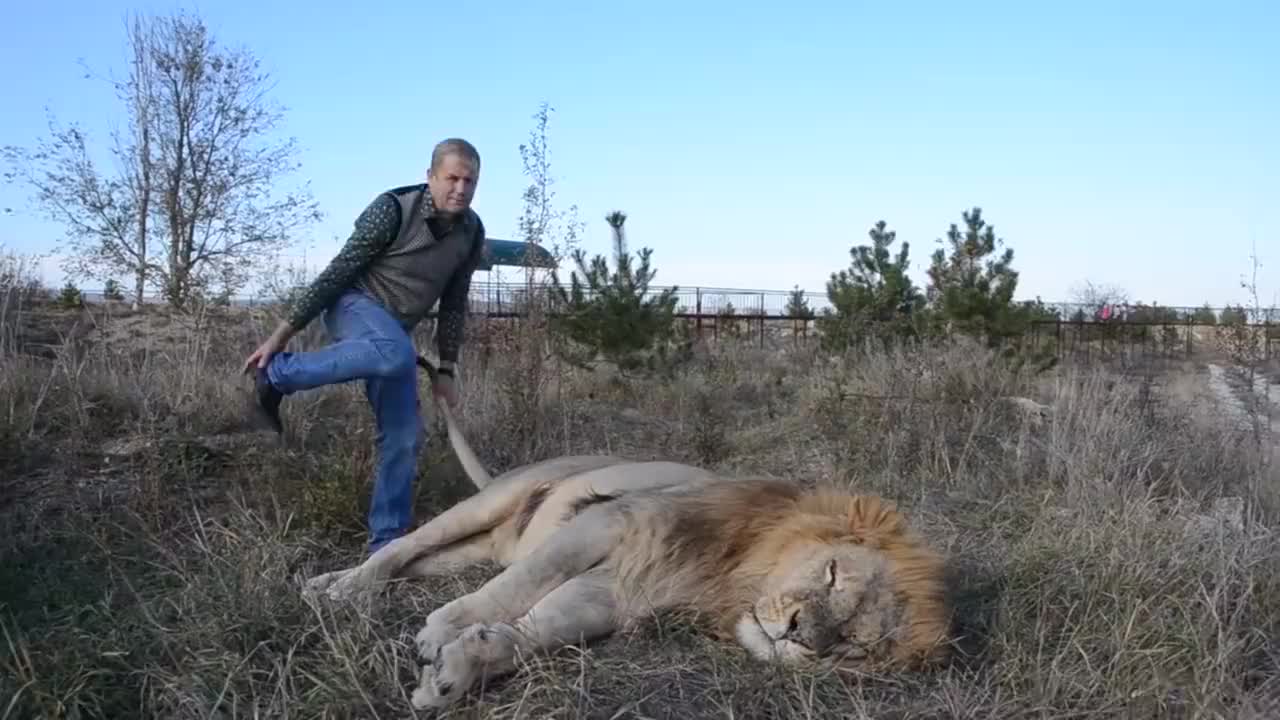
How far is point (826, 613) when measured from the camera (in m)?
3.04

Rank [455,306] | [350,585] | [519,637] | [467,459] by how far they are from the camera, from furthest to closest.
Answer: [455,306]
[467,459]
[350,585]
[519,637]

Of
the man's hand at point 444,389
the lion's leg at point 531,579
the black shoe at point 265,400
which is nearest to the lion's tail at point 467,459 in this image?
the man's hand at point 444,389

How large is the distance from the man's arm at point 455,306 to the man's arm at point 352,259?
0.44 meters

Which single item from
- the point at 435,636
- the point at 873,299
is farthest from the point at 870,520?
the point at 873,299

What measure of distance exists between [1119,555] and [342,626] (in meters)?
2.76

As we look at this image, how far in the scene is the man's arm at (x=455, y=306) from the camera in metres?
5.01

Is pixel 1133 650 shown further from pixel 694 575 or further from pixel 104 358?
pixel 104 358

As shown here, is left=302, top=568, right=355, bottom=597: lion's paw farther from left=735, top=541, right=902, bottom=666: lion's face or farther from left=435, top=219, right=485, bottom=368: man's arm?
left=435, top=219, right=485, bottom=368: man's arm

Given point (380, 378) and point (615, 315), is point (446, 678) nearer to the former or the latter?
point (380, 378)

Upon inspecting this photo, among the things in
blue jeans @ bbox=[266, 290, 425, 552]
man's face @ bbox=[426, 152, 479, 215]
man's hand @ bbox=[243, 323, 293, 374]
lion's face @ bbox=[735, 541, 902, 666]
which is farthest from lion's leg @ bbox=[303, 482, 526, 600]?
lion's face @ bbox=[735, 541, 902, 666]

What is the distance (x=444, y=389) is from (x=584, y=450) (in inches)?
73.8

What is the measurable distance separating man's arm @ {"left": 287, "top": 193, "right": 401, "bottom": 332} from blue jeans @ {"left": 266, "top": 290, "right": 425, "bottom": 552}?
0.28ft

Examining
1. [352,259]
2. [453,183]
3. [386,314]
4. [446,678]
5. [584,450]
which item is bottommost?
[446,678]

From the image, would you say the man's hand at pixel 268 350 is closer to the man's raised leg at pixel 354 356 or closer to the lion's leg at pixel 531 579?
the man's raised leg at pixel 354 356
